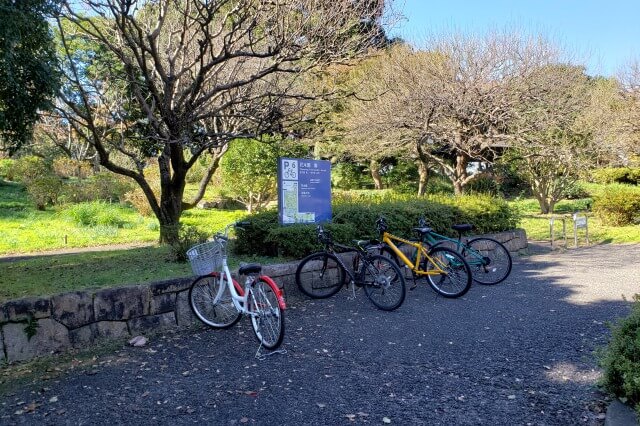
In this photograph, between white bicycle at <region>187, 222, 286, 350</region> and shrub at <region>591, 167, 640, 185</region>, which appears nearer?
white bicycle at <region>187, 222, 286, 350</region>

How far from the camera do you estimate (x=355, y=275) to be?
20.0 ft

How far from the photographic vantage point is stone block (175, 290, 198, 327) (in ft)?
16.8

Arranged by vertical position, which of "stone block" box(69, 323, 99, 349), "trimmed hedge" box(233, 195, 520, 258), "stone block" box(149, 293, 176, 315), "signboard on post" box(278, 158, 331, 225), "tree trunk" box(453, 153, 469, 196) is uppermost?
"tree trunk" box(453, 153, 469, 196)

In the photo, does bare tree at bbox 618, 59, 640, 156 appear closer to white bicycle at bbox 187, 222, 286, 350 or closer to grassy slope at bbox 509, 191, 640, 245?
grassy slope at bbox 509, 191, 640, 245

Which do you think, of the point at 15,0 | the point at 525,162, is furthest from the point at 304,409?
the point at 525,162

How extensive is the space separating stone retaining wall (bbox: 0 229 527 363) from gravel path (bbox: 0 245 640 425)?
0.32 m

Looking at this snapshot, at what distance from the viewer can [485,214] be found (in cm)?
980

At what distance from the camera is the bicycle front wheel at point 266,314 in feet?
13.9

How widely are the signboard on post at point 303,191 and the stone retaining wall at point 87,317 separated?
2.30 m

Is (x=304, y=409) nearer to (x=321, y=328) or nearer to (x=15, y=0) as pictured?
(x=321, y=328)

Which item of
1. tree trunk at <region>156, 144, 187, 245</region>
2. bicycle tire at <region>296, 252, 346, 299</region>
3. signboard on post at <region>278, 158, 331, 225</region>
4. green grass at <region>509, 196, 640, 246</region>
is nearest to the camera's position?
bicycle tire at <region>296, 252, 346, 299</region>

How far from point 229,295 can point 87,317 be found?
4.32ft

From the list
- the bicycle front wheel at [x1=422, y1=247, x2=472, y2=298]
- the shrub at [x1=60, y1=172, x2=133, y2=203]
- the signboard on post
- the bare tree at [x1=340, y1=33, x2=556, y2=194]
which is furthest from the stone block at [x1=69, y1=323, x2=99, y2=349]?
the shrub at [x1=60, y1=172, x2=133, y2=203]

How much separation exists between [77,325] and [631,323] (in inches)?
176
